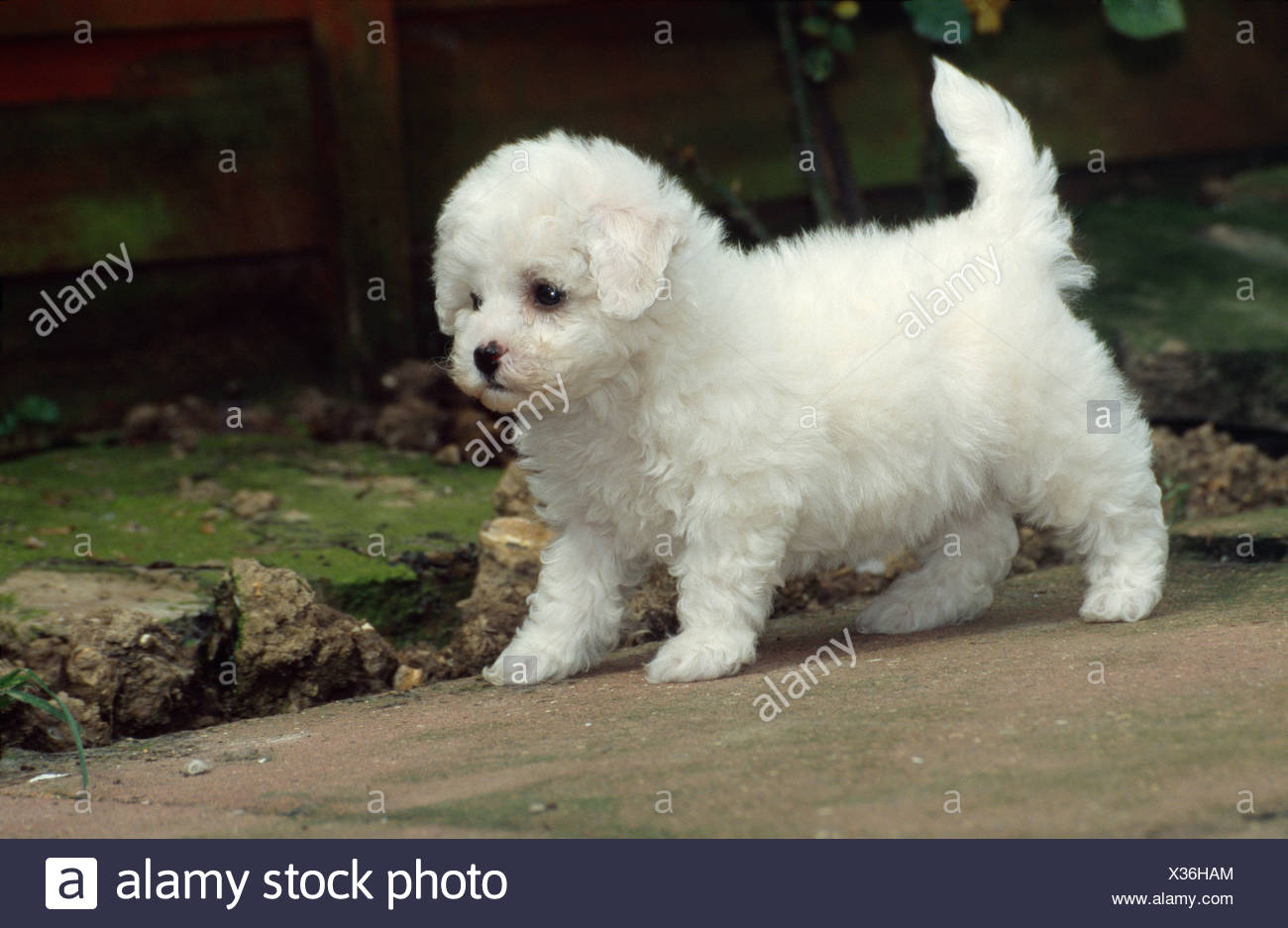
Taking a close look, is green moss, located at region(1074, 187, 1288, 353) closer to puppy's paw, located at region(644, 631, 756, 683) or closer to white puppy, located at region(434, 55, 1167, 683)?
white puppy, located at region(434, 55, 1167, 683)

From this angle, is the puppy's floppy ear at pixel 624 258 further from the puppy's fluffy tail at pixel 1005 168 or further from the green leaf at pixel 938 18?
the green leaf at pixel 938 18

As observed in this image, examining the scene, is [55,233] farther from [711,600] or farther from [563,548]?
[711,600]

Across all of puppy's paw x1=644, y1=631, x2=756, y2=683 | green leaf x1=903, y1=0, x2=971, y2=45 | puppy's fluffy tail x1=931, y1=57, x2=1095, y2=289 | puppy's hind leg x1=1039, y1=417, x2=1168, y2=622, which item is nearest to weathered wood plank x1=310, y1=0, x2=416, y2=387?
green leaf x1=903, y1=0, x2=971, y2=45

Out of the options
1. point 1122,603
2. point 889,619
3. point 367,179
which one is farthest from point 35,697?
point 367,179

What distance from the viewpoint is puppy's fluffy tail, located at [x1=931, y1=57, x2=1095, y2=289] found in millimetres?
4277

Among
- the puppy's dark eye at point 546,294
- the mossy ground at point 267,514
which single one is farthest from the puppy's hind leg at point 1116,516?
the mossy ground at point 267,514

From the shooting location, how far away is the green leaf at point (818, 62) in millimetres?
6703

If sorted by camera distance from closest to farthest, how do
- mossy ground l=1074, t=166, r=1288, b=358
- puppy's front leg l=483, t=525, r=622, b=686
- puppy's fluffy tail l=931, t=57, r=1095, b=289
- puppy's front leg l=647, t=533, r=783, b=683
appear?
1. puppy's front leg l=647, t=533, r=783, b=683
2. puppy's front leg l=483, t=525, r=622, b=686
3. puppy's fluffy tail l=931, t=57, r=1095, b=289
4. mossy ground l=1074, t=166, r=1288, b=358

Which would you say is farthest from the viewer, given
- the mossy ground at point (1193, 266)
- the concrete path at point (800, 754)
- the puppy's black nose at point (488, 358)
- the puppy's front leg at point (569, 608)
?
the mossy ground at point (1193, 266)

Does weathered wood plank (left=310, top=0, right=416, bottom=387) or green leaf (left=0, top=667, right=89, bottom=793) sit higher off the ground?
weathered wood plank (left=310, top=0, right=416, bottom=387)

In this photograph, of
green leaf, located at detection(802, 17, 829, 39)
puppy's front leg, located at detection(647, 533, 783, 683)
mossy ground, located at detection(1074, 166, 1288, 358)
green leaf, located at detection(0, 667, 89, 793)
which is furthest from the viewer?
green leaf, located at detection(802, 17, 829, 39)

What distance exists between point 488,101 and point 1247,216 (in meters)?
3.62

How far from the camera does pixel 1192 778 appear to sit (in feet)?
9.02
